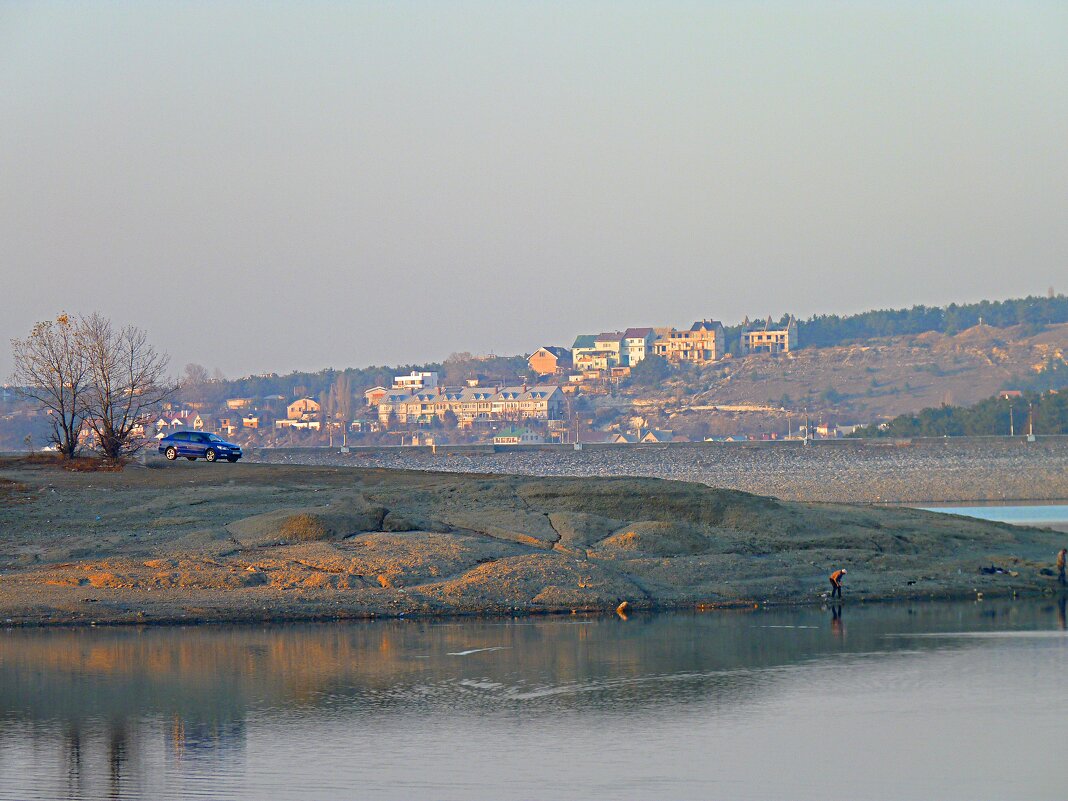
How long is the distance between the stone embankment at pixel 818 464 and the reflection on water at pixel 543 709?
231 ft

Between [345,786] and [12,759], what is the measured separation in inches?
180

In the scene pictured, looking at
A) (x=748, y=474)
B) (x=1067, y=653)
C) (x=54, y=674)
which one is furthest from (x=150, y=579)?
(x=748, y=474)

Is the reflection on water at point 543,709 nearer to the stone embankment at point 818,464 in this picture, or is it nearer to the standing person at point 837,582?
the standing person at point 837,582

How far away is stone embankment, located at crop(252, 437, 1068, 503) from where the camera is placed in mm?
98938

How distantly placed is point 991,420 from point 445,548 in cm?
12354

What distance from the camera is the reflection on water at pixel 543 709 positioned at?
622 inches

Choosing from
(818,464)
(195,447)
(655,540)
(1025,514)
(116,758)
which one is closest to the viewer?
(116,758)

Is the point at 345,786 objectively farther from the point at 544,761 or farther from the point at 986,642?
the point at 986,642

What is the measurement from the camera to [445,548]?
33.1 metres

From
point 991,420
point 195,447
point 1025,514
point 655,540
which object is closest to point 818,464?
point 1025,514

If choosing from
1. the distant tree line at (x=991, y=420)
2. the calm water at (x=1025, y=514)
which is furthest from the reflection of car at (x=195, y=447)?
the distant tree line at (x=991, y=420)

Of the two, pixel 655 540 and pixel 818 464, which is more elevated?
pixel 655 540

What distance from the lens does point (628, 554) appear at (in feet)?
111

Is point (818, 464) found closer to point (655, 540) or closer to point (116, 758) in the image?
point (655, 540)
